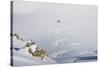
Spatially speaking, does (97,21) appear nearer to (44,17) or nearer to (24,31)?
(44,17)

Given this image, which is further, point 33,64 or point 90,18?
point 90,18

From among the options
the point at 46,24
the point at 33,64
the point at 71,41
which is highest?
the point at 46,24

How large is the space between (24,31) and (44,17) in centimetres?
24

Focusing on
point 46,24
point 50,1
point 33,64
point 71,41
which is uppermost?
point 50,1

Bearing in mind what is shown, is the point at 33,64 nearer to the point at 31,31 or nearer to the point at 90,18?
the point at 31,31

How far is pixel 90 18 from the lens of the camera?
6.92 feet

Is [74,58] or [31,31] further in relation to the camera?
[74,58]
